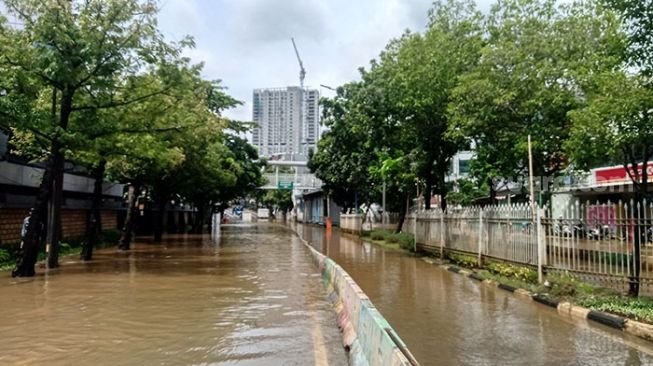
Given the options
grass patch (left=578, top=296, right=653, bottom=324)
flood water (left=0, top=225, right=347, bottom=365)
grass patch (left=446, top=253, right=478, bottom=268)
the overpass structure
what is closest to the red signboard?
grass patch (left=446, top=253, right=478, bottom=268)

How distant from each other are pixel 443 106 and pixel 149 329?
1574 centimetres

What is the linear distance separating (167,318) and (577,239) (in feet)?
27.8

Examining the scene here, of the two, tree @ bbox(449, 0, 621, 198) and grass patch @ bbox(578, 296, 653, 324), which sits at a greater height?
tree @ bbox(449, 0, 621, 198)

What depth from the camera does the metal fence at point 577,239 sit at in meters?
10.5

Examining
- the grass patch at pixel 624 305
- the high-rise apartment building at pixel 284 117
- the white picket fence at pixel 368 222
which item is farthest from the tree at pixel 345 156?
the high-rise apartment building at pixel 284 117

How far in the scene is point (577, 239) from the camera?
1183 cm

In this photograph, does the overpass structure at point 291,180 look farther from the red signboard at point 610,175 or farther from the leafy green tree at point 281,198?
the red signboard at point 610,175

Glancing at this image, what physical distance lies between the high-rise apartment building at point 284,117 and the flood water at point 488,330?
315ft

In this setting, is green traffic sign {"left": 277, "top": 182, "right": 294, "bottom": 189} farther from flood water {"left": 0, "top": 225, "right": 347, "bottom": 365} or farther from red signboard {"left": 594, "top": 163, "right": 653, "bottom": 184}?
flood water {"left": 0, "top": 225, "right": 347, "bottom": 365}

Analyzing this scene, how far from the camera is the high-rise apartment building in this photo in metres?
110

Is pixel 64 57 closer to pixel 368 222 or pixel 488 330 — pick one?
pixel 488 330

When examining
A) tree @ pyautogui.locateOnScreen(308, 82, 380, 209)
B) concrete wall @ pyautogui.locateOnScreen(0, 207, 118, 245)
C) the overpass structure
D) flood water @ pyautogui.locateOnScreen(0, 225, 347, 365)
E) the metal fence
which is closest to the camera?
flood water @ pyautogui.locateOnScreen(0, 225, 347, 365)

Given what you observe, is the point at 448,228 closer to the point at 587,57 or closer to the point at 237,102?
the point at 587,57

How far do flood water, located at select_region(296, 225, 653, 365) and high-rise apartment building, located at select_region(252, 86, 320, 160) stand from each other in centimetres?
9591
